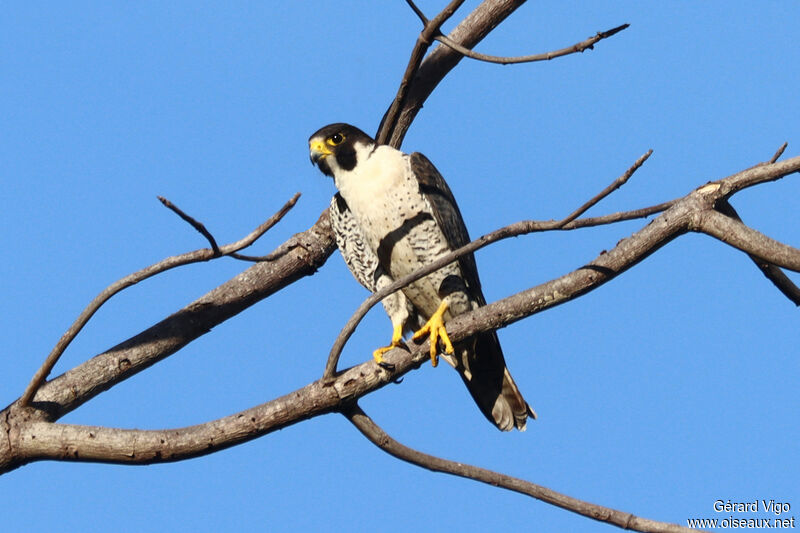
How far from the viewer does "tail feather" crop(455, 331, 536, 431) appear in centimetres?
502

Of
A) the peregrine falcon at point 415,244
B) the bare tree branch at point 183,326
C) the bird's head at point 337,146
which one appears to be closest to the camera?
the bare tree branch at point 183,326

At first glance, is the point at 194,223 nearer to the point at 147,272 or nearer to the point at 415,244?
the point at 147,272

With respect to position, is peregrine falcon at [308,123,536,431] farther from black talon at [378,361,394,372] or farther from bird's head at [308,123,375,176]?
black talon at [378,361,394,372]

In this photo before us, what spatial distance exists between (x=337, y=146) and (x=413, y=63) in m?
0.78

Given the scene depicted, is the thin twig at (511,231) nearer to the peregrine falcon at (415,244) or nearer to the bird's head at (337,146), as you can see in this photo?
the peregrine falcon at (415,244)

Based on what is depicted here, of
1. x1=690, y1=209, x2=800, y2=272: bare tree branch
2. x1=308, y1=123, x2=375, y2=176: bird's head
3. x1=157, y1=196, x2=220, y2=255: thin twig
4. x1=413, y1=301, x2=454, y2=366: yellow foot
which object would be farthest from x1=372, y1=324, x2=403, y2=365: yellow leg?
x1=690, y1=209, x2=800, y2=272: bare tree branch

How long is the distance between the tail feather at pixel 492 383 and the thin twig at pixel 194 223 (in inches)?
75.6

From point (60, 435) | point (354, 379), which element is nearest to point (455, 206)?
point (354, 379)

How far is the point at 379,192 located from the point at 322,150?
489 millimetres

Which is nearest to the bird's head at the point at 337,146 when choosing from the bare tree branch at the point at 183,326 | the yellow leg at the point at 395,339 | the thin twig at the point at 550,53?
the bare tree branch at the point at 183,326

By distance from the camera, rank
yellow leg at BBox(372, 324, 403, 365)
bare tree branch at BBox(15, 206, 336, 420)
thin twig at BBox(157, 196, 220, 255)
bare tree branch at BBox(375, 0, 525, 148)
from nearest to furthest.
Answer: thin twig at BBox(157, 196, 220, 255)
bare tree branch at BBox(15, 206, 336, 420)
yellow leg at BBox(372, 324, 403, 365)
bare tree branch at BBox(375, 0, 525, 148)

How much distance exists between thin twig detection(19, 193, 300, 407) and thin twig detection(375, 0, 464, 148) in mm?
1320

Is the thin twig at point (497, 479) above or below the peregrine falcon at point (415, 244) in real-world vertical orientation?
below

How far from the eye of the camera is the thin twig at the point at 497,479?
3410 mm
